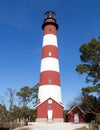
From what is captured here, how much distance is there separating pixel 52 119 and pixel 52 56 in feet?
30.7

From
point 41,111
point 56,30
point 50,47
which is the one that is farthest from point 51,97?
point 56,30

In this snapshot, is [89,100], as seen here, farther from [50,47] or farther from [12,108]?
[12,108]

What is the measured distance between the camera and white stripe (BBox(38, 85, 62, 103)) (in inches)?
1221

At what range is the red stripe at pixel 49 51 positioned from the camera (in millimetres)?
32812

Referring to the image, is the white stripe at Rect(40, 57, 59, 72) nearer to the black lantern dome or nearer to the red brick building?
the black lantern dome

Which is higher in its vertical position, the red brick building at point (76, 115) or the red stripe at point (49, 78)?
the red stripe at point (49, 78)

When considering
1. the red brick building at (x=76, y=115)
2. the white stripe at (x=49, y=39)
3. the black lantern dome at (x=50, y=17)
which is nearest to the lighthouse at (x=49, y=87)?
the white stripe at (x=49, y=39)

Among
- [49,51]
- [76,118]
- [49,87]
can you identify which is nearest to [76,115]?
[76,118]

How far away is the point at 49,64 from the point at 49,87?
3523 mm

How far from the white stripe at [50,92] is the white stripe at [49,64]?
8.99ft

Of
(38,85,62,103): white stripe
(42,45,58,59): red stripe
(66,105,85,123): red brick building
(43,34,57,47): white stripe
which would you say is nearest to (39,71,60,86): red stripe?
(38,85,62,103): white stripe

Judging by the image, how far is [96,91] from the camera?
995 inches

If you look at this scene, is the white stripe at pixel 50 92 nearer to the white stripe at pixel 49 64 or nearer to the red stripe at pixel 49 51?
the white stripe at pixel 49 64

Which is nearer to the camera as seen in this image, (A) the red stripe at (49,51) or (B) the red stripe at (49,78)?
(B) the red stripe at (49,78)
